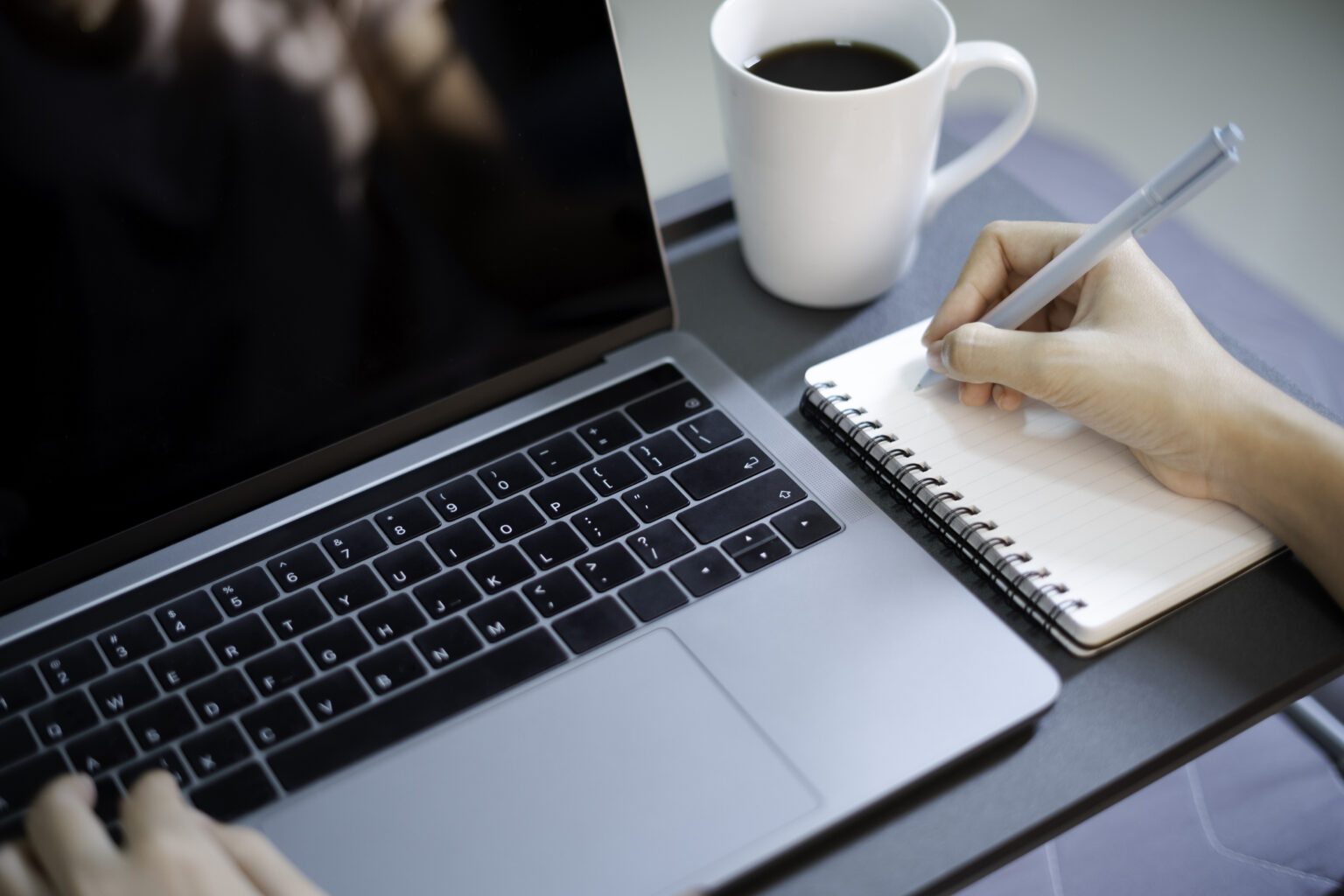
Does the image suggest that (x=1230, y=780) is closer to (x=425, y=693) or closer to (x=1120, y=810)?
(x=1120, y=810)

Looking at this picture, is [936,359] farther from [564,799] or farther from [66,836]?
[66,836]

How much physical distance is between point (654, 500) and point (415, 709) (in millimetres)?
145

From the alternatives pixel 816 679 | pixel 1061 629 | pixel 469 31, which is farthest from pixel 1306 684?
pixel 469 31

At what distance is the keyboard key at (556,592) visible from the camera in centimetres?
52

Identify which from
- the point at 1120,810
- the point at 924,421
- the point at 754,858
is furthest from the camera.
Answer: the point at 1120,810

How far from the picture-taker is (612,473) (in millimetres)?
568

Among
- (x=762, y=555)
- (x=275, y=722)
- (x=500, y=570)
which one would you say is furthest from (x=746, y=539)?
(x=275, y=722)

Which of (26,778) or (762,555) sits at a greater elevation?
(26,778)

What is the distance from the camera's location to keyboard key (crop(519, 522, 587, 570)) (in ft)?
1.76

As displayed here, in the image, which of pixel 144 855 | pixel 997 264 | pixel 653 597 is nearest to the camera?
pixel 144 855

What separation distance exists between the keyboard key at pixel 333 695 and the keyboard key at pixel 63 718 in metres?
0.09

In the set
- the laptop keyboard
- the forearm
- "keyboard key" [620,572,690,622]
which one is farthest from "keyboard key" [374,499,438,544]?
the forearm

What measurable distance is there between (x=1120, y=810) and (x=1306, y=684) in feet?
1.36

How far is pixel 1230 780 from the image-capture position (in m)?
0.87
